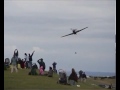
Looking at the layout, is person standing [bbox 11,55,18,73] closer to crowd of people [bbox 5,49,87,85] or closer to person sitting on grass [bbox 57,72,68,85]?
crowd of people [bbox 5,49,87,85]

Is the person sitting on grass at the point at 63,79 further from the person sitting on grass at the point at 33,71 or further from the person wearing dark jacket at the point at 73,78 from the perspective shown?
the person sitting on grass at the point at 33,71

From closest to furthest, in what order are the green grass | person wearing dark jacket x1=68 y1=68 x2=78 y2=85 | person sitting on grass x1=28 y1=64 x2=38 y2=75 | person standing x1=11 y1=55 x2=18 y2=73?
1. the green grass
2. person wearing dark jacket x1=68 y1=68 x2=78 y2=85
3. person standing x1=11 y1=55 x2=18 y2=73
4. person sitting on grass x1=28 y1=64 x2=38 y2=75

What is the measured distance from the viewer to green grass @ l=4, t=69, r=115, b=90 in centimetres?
692

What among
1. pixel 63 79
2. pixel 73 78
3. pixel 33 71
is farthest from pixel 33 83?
pixel 73 78

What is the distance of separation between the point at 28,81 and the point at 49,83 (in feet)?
1.99

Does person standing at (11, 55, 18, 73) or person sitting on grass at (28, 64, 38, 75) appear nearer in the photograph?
person standing at (11, 55, 18, 73)

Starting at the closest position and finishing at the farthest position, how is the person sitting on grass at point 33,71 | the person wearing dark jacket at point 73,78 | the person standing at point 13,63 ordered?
1. the person wearing dark jacket at point 73,78
2. the person standing at point 13,63
3. the person sitting on grass at point 33,71

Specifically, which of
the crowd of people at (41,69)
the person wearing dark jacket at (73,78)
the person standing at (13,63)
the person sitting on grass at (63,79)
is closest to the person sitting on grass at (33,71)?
the crowd of people at (41,69)

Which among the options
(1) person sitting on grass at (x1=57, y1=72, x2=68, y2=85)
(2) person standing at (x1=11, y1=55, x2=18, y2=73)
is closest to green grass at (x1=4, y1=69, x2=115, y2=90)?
(1) person sitting on grass at (x1=57, y1=72, x2=68, y2=85)

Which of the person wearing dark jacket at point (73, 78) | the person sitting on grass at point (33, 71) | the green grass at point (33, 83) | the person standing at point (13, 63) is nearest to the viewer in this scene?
the green grass at point (33, 83)

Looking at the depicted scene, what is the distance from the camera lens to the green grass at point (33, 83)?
6.92 meters

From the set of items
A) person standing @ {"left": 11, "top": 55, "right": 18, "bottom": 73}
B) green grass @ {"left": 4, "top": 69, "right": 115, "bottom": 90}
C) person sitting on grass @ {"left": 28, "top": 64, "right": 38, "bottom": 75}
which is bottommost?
green grass @ {"left": 4, "top": 69, "right": 115, "bottom": 90}
